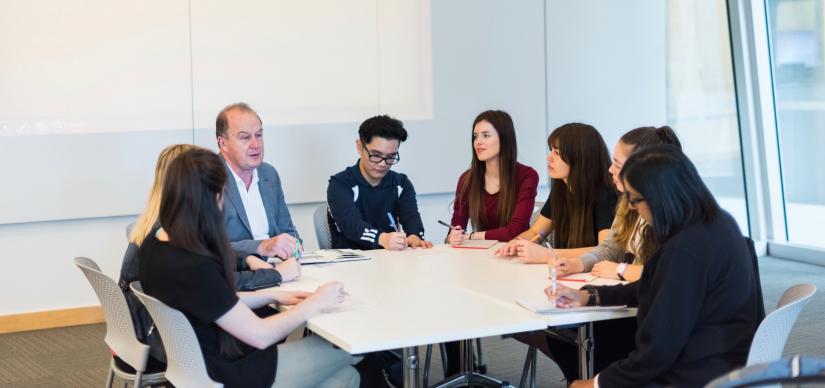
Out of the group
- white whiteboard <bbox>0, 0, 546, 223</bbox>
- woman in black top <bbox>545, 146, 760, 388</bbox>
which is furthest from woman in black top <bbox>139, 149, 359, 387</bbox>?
white whiteboard <bbox>0, 0, 546, 223</bbox>

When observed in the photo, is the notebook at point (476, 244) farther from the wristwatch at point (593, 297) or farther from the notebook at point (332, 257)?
the wristwatch at point (593, 297)

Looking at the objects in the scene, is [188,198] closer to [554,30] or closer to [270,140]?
[270,140]

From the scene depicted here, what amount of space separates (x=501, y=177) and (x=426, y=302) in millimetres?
1710

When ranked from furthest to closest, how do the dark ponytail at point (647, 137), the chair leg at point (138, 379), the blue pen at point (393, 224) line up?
1. the blue pen at point (393, 224)
2. the dark ponytail at point (647, 137)
3. the chair leg at point (138, 379)

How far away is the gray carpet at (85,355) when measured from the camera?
15.2 feet

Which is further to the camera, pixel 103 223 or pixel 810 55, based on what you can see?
pixel 810 55

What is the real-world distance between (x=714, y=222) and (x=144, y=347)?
6.01 ft

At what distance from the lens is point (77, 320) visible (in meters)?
5.78

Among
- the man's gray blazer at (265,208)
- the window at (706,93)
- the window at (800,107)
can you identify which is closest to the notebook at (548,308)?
the man's gray blazer at (265,208)

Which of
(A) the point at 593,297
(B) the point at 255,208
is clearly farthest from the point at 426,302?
(B) the point at 255,208

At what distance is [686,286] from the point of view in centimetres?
252

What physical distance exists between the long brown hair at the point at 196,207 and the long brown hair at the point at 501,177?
2.10 meters

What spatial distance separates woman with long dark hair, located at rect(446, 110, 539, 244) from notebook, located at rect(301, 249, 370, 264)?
2.21 ft

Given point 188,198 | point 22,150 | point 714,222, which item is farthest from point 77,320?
point 714,222
